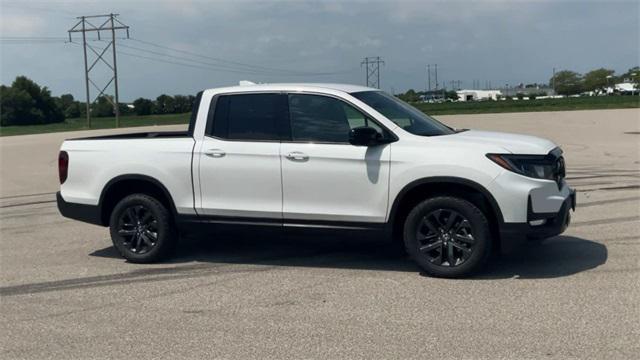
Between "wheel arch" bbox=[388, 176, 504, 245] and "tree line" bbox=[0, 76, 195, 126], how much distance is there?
84941mm

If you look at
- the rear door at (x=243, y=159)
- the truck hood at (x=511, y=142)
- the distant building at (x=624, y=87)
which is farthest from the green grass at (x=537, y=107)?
the distant building at (x=624, y=87)

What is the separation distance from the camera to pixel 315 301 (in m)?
5.81

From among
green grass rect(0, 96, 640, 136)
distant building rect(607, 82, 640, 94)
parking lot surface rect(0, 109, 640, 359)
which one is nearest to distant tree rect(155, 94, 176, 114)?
green grass rect(0, 96, 640, 136)

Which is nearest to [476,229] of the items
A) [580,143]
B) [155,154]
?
[155,154]

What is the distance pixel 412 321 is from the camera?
5195 millimetres

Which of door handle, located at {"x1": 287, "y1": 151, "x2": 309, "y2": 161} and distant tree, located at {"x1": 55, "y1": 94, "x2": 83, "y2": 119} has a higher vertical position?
distant tree, located at {"x1": 55, "y1": 94, "x2": 83, "y2": 119}

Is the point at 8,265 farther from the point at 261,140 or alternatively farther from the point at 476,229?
the point at 476,229

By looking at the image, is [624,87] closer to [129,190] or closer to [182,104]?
[182,104]

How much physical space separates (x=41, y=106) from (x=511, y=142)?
99.2 meters

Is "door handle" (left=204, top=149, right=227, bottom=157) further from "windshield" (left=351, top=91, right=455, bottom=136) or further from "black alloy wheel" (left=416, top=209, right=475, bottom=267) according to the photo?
"black alloy wheel" (left=416, top=209, right=475, bottom=267)

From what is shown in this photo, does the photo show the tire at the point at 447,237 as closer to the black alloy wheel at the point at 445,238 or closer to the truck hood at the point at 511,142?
the black alloy wheel at the point at 445,238

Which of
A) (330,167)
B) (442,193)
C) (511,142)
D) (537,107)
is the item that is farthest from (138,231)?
(537,107)

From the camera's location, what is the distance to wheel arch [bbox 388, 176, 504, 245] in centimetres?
614

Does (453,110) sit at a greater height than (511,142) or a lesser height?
greater
